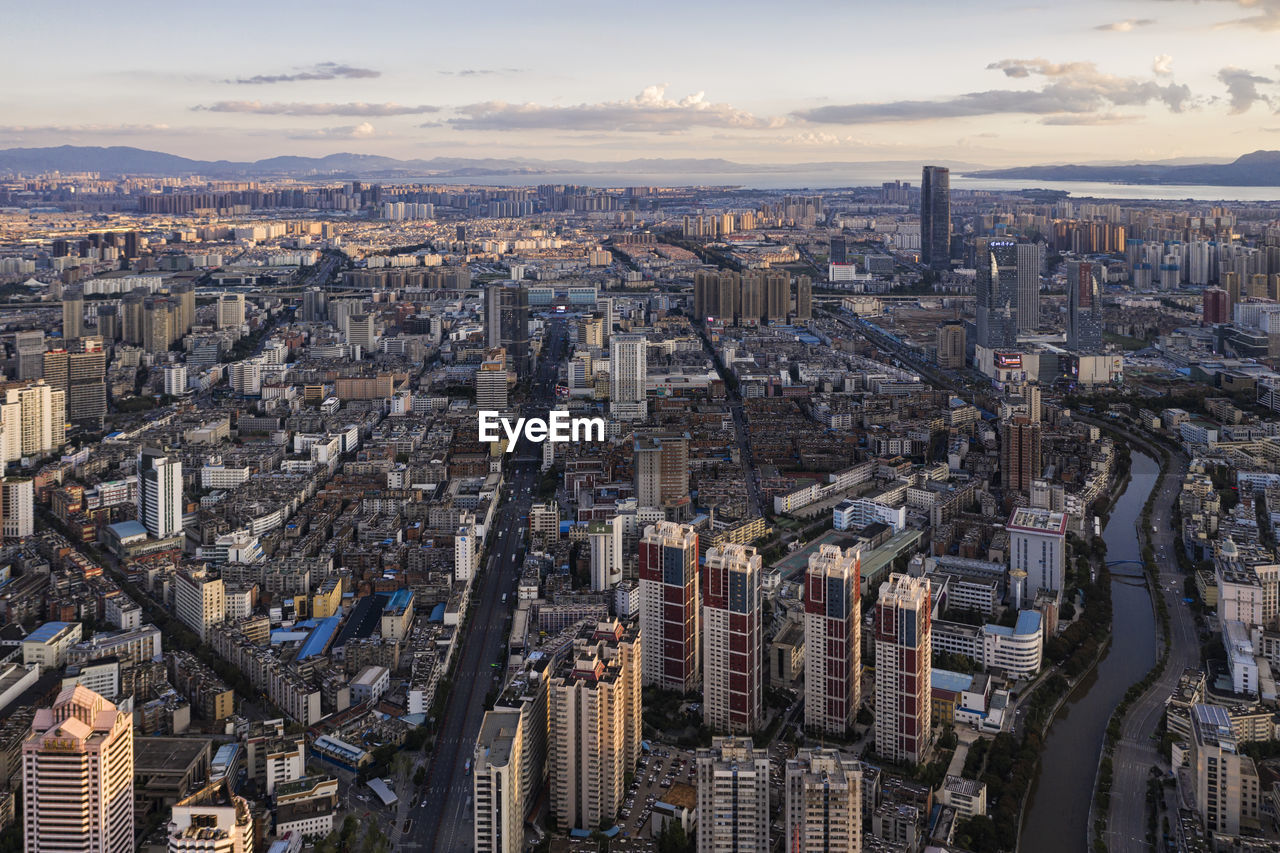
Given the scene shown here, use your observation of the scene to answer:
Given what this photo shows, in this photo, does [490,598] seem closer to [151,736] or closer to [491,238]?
[151,736]

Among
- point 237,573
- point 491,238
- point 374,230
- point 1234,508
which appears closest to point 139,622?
point 237,573

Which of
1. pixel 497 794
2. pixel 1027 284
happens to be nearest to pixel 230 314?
pixel 1027 284

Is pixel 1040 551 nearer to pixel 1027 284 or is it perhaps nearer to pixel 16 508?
pixel 16 508

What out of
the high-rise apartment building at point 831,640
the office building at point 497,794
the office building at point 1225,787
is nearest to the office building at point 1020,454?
the high-rise apartment building at point 831,640

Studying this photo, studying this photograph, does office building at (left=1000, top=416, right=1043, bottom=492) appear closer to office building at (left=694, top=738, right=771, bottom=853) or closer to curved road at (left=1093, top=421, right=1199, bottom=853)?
curved road at (left=1093, top=421, right=1199, bottom=853)

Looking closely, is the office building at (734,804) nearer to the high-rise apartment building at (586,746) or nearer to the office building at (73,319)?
the high-rise apartment building at (586,746)

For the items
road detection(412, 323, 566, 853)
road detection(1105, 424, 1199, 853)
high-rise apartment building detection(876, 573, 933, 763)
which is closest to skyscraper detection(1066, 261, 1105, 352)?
road detection(1105, 424, 1199, 853)
